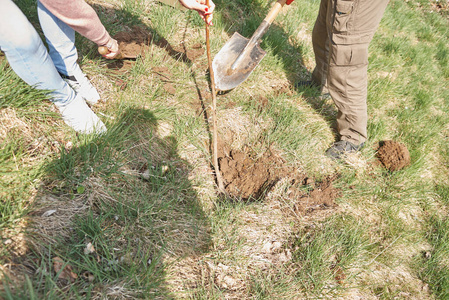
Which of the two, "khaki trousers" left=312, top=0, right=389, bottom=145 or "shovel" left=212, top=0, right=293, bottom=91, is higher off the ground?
"khaki trousers" left=312, top=0, right=389, bottom=145

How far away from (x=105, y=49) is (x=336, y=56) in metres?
1.72

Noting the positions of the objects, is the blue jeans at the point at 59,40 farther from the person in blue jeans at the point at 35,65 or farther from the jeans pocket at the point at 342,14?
the jeans pocket at the point at 342,14

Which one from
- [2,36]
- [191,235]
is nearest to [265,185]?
[191,235]

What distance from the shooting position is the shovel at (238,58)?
242cm

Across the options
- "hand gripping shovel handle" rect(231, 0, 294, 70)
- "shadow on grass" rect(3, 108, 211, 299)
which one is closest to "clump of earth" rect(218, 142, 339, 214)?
"shadow on grass" rect(3, 108, 211, 299)

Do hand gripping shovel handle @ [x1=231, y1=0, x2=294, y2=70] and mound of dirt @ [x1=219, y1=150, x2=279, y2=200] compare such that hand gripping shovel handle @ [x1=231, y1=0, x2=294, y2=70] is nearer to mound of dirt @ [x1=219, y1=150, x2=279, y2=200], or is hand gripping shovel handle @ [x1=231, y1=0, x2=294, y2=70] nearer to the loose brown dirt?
the loose brown dirt

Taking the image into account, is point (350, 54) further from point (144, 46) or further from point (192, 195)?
point (144, 46)

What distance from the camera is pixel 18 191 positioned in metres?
1.45

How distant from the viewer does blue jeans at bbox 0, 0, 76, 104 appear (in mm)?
1351

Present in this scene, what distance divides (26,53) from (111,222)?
1.06 m

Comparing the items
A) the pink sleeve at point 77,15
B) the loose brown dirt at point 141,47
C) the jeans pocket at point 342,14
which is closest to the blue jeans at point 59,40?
the pink sleeve at point 77,15

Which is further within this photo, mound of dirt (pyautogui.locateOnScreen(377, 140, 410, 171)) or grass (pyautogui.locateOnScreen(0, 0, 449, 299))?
mound of dirt (pyautogui.locateOnScreen(377, 140, 410, 171))

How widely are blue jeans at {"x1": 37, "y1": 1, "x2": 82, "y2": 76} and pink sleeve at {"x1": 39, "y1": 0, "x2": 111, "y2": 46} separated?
6.5 inches

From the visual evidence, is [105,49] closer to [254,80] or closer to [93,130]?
[93,130]
